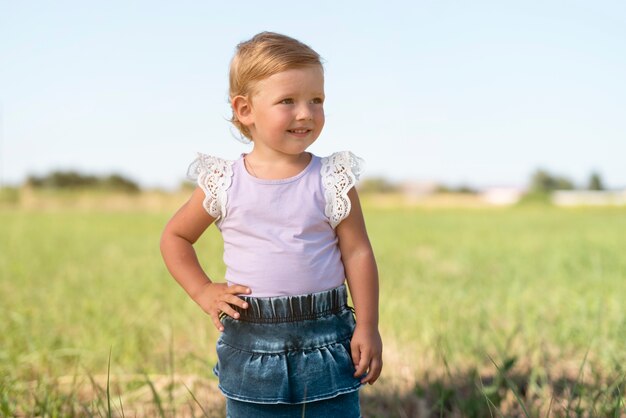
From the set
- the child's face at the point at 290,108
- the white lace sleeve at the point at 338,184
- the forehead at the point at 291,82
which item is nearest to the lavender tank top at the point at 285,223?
the white lace sleeve at the point at 338,184

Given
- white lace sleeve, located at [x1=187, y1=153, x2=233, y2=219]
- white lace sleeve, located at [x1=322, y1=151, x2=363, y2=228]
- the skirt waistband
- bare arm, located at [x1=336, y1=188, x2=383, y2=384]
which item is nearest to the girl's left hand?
bare arm, located at [x1=336, y1=188, x2=383, y2=384]

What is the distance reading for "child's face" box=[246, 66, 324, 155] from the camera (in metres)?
1.98

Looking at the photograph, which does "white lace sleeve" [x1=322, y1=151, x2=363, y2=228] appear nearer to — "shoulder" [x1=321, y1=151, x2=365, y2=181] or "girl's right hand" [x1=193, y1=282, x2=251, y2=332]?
"shoulder" [x1=321, y1=151, x2=365, y2=181]

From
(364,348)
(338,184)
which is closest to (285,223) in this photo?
(338,184)

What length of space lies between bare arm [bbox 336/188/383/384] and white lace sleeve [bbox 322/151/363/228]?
29mm

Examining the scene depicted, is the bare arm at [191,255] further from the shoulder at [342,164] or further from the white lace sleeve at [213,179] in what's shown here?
the shoulder at [342,164]

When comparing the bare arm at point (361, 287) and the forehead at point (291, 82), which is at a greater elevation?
the forehead at point (291, 82)

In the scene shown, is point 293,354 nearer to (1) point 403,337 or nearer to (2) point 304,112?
(2) point 304,112

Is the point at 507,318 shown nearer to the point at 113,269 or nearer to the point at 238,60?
the point at 238,60

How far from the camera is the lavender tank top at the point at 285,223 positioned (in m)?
2.01

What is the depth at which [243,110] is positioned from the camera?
6.82 feet

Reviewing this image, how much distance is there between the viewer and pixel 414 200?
28609mm

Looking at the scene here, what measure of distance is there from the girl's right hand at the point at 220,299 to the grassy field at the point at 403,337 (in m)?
0.29

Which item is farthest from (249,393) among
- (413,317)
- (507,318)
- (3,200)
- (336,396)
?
(3,200)
